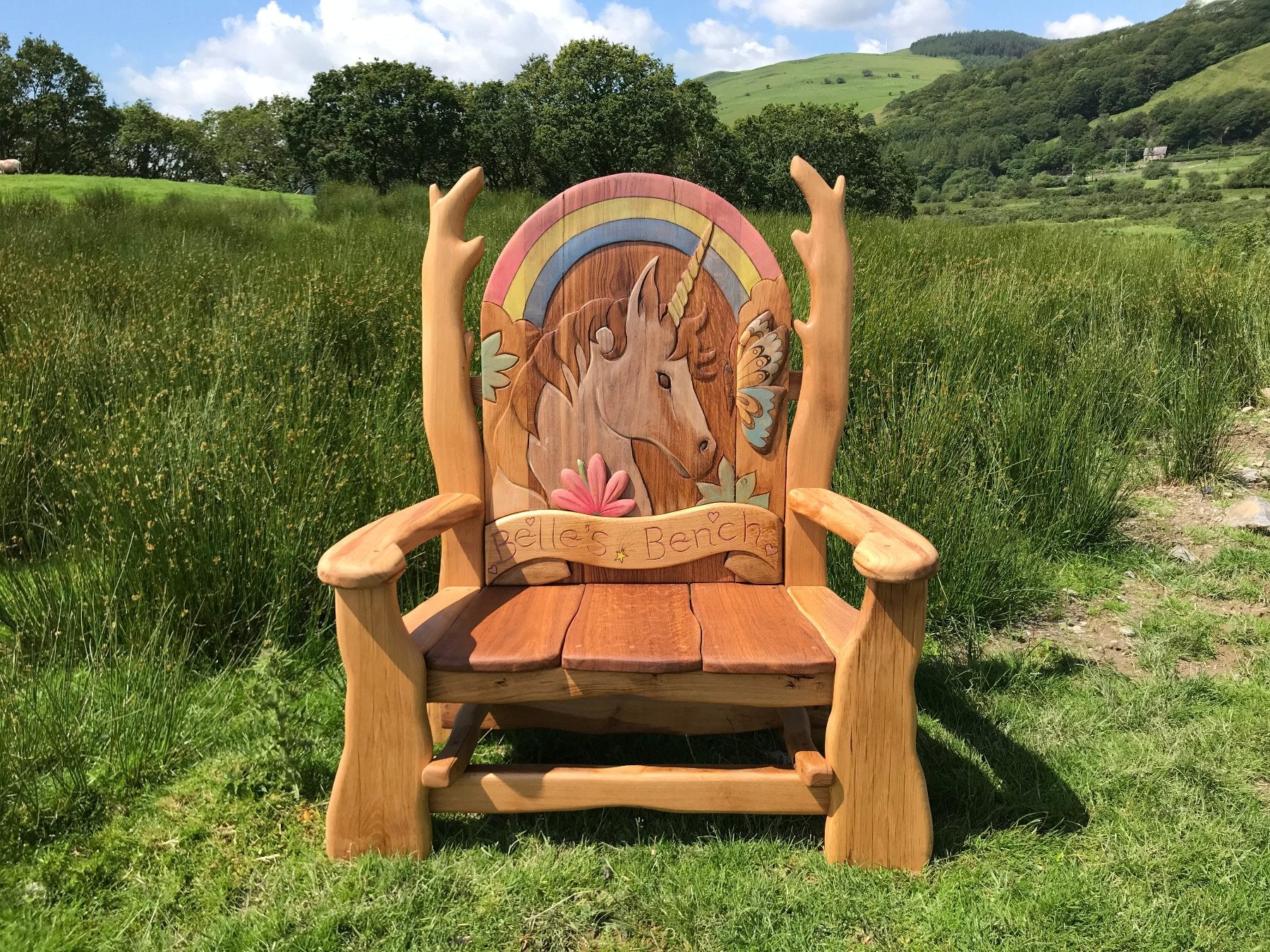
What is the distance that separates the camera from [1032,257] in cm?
681

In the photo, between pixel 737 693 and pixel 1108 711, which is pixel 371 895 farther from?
pixel 1108 711

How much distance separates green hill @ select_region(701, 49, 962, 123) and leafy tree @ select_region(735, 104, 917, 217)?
160ft

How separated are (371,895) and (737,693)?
2.72ft

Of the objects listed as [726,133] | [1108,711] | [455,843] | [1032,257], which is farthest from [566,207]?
[726,133]

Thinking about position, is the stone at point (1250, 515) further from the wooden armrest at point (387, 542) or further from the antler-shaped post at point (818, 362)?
the wooden armrest at point (387, 542)

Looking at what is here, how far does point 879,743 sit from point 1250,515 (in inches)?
128

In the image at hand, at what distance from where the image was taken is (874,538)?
148cm

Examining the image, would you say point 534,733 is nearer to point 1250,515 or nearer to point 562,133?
point 1250,515

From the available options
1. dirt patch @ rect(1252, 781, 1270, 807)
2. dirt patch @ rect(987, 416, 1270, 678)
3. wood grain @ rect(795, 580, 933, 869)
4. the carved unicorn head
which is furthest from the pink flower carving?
dirt patch @ rect(1252, 781, 1270, 807)

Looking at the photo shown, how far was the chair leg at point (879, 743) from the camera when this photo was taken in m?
1.47

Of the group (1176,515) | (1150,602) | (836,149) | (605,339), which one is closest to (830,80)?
(836,149)

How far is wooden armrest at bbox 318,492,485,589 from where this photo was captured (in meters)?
1.42

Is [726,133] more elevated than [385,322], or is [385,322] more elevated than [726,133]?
[726,133]

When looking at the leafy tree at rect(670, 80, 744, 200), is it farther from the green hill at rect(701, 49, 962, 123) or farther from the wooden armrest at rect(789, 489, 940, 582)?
the green hill at rect(701, 49, 962, 123)
